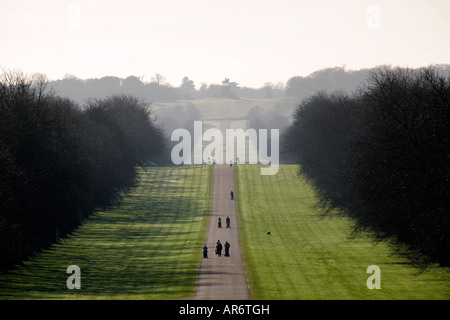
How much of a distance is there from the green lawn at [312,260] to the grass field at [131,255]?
523cm

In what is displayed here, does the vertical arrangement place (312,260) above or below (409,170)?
below

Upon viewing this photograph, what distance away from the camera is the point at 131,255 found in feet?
201

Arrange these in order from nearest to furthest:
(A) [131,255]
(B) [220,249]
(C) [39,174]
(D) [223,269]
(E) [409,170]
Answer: (E) [409,170] < (D) [223,269] < (C) [39,174] < (B) [220,249] < (A) [131,255]

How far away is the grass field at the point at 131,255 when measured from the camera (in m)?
44.5

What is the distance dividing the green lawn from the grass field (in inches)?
206

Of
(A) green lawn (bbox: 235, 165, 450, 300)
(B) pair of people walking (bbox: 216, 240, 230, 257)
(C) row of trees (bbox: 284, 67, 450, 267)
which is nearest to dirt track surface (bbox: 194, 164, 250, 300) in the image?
(B) pair of people walking (bbox: 216, 240, 230, 257)

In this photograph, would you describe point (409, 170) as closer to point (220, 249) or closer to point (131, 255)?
point (220, 249)

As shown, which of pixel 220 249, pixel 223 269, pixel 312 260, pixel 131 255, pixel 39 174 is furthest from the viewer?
pixel 131 255

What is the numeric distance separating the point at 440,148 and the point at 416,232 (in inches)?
234

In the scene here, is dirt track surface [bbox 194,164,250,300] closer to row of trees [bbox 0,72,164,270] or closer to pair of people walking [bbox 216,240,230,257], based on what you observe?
pair of people walking [bbox 216,240,230,257]

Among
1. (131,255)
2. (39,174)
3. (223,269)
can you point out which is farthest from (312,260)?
(39,174)

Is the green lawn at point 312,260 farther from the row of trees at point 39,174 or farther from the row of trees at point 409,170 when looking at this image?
the row of trees at point 39,174

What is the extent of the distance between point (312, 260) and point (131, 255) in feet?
53.5
